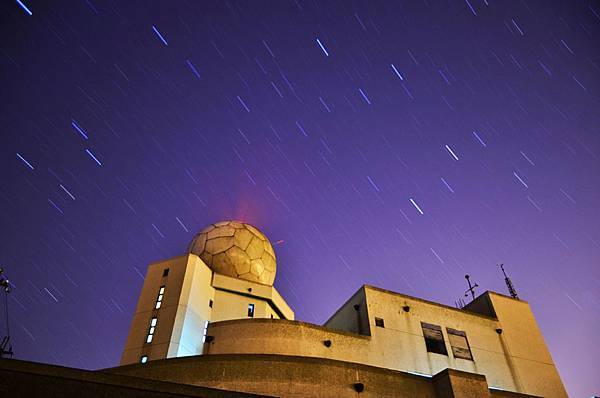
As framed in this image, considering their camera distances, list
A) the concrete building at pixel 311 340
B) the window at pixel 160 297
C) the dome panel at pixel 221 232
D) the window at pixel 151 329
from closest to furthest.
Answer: the concrete building at pixel 311 340
the window at pixel 151 329
the window at pixel 160 297
the dome panel at pixel 221 232

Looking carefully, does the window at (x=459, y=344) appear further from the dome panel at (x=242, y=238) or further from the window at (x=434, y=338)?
the dome panel at (x=242, y=238)

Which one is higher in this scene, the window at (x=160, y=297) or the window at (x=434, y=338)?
the window at (x=160, y=297)

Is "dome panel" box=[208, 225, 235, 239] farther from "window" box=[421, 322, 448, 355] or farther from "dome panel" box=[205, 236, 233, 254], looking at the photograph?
"window" box=[421, 322, 448, 355]

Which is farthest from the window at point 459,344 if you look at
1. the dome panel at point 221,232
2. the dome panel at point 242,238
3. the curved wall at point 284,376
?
the dome panel at point 221,232

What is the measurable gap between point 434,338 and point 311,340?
6.78 meters

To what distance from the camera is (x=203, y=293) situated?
21438 millimetres

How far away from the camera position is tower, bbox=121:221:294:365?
18.9 meters

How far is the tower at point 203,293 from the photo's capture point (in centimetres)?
1888

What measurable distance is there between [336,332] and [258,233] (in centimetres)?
1133

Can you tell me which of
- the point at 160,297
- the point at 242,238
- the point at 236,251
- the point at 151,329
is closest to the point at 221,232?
the point at 242,238

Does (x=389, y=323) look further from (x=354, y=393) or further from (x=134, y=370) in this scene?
(x=134, y=370)

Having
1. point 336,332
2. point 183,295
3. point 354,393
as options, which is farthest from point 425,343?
point 183,295

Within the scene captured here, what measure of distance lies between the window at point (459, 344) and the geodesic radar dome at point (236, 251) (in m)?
11.6

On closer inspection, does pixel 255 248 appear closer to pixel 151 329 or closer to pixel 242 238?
pixel 242 238
